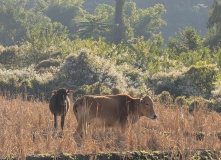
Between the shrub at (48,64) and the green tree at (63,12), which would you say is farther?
the green tree at (63,12)

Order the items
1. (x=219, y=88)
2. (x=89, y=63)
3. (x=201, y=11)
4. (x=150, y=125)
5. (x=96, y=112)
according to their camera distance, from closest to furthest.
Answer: (x=96, y=112) < (x=150, y=125) < (x=219, y=88) < (x=89, y=63) < (x=201, y=11)

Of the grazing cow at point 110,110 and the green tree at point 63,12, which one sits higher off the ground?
the green tree at point 63,12

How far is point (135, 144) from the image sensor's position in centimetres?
713

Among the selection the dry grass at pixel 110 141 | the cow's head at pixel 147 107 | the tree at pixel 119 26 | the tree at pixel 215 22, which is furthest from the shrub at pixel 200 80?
the tree at pixel 119 26

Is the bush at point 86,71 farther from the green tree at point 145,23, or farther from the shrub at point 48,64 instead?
the green tree at point 145,23

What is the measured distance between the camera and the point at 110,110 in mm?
8562

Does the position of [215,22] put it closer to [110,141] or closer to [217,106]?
[217,106]

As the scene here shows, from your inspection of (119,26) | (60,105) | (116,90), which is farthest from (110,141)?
(119,26)

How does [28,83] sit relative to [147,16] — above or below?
below

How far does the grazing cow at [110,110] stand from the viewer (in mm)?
8430

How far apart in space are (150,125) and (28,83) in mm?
10003

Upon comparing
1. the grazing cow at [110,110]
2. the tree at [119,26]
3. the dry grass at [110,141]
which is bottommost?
the dry grass at [110,141]

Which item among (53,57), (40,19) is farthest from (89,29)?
(53,57)

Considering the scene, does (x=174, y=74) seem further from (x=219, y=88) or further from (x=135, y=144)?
(x=135, y=144)
